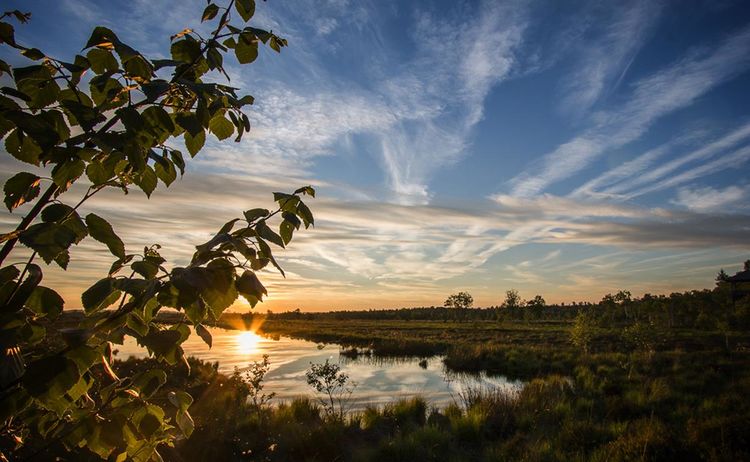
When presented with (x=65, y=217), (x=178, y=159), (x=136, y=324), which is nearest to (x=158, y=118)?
(x=178, y=159)

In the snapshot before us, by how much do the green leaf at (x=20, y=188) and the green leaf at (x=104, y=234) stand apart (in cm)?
24

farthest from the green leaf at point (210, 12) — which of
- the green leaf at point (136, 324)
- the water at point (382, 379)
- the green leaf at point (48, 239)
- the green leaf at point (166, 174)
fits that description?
the water at point (382, 379)

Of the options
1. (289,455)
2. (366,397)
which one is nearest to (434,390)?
(366,397)

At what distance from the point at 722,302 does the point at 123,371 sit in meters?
70.3

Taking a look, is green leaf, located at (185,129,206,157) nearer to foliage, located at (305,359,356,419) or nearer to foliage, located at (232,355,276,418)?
foliage, located at (305,359,356,419)

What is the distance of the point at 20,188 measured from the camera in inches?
47.9

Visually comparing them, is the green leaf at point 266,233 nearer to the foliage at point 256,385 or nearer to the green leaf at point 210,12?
the green leaf at point 210,12

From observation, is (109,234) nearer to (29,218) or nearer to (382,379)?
(29,218)

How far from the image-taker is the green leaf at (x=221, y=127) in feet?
5.00

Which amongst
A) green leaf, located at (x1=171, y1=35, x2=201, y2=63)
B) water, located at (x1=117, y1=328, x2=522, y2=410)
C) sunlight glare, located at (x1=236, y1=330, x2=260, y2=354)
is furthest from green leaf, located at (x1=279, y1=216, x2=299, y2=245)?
sunlight glare, located at (x1=236, y1=330, x2=260, y2=354)

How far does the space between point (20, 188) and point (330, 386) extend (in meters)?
13.2

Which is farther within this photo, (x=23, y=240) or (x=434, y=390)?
(x=434, y=390)

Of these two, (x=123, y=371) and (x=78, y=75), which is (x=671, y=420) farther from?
(x=123, y=371)

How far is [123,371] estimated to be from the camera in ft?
54.6
